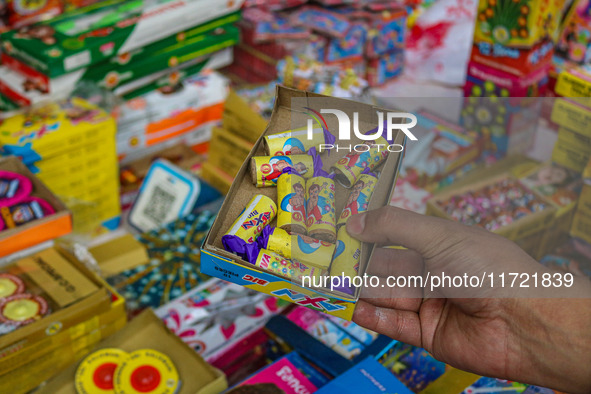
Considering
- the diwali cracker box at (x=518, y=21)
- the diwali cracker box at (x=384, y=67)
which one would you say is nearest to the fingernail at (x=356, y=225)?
the diwali cracker box at (x=518, y=21)

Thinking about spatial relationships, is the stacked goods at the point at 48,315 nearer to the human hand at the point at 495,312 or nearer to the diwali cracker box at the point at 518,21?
the human hand at the point at 495,312

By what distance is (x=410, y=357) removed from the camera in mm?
2064

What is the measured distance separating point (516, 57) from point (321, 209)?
243 cm

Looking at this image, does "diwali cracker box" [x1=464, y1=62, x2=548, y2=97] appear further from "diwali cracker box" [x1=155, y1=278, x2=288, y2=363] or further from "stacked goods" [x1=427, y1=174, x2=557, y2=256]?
"diwali cracker box" [x1=155, y1=278, x2=288, y2=363]

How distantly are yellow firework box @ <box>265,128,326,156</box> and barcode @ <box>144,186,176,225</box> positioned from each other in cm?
170

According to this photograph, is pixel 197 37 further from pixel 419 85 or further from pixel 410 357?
pixel 410 357

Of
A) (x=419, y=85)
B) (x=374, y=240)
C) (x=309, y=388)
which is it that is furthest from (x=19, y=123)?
(x=419, y=85)

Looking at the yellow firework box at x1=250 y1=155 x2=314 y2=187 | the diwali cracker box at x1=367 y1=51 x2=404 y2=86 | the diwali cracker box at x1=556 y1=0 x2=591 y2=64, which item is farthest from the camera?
the diwali cracker box at x1=367 y1=51 x2=404 y2=86

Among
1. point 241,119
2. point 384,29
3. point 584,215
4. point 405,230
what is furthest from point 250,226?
point 384,29

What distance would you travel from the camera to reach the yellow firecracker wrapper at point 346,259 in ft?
4.62

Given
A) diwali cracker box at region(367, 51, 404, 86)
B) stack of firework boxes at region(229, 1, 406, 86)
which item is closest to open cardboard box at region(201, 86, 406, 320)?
stack of firework boxes at region(229, 1, 406, 86)

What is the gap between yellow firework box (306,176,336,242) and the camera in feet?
4.81

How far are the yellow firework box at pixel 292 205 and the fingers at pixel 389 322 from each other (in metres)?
0.46

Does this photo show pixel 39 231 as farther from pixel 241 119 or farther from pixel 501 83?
pixel 501 83
